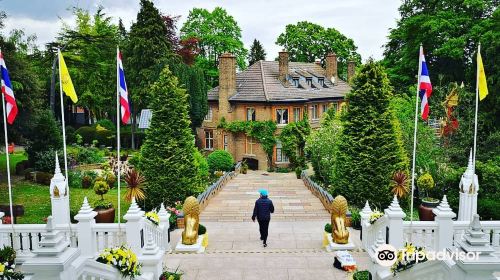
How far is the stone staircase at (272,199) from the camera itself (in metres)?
19.4

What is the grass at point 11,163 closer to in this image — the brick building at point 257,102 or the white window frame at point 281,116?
the brick building at point 257,102

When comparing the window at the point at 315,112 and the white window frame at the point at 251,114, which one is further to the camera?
the window at the point at 315,112

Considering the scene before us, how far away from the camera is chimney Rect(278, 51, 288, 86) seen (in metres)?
41.8

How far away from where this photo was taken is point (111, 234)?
39.9 ft

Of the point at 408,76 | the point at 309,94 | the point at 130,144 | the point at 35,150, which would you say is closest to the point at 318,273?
the point at 35,150

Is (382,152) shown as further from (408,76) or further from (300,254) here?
(408,76)

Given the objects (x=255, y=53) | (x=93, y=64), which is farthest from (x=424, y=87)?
(x=255, y=53)

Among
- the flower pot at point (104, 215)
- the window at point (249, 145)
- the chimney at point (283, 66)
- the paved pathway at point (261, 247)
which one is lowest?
the paved pathway at point (261, 247)

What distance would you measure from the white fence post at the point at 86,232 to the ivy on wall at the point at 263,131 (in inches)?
1094

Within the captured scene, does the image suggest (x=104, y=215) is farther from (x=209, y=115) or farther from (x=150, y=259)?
(x=209, y=115)

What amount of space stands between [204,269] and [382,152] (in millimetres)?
10828

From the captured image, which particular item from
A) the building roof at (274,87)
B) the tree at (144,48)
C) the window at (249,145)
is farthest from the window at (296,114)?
the tree at (144,48)

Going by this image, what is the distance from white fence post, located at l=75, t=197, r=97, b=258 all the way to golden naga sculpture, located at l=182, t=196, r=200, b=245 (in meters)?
3.04

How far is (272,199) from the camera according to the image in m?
23.3
